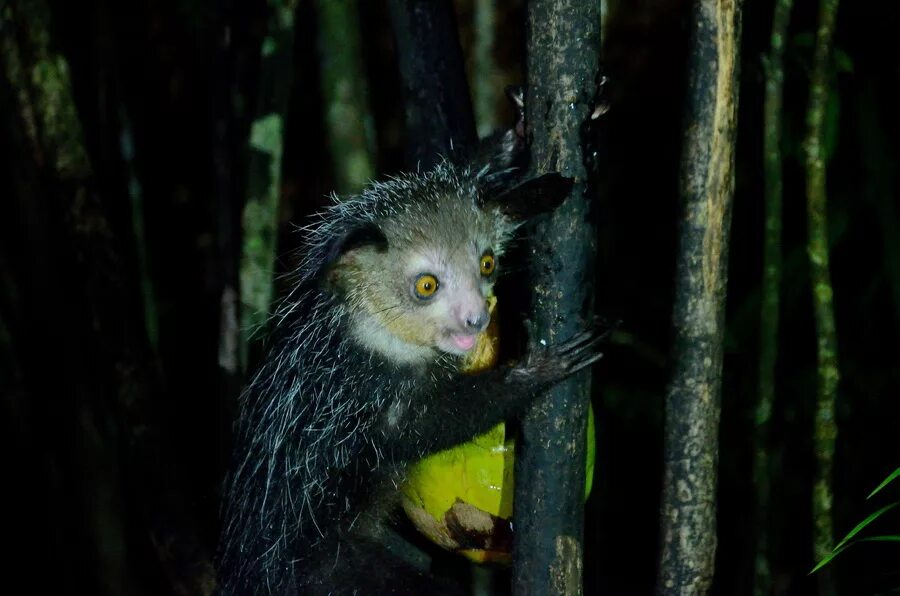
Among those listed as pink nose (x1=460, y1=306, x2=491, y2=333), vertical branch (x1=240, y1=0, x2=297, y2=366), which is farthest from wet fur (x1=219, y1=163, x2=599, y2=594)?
vertical branch (x1=240, y1=0, x2=297, y2=366)

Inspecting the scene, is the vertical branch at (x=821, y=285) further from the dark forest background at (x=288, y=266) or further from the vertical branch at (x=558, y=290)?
the vertical branch at (x=558, y=290)

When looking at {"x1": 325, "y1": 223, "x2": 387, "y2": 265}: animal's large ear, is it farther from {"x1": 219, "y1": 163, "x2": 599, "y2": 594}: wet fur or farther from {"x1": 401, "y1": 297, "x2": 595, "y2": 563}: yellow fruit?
{"x1": 401, "y1": 297, "x2": 595, "y2": 563}: yellow fruit

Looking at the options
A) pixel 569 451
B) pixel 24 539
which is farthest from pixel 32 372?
pixel 569 451

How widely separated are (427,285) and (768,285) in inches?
46.3

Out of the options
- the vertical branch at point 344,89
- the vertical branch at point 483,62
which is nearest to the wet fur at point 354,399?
the vertical branch at point 344,89

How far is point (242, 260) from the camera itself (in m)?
3.19

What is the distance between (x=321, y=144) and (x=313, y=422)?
2957 millimetres

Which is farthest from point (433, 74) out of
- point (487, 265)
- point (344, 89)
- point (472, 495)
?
point (472, 495)

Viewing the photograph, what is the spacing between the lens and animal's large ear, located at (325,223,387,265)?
2.29 meters

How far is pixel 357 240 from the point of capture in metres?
2.30

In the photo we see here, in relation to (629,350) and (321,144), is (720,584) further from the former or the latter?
(321,144)

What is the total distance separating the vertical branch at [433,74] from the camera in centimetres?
286

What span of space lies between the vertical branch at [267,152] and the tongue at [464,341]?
1.06 meters

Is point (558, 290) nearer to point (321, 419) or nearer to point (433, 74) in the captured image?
point (321, 419)
